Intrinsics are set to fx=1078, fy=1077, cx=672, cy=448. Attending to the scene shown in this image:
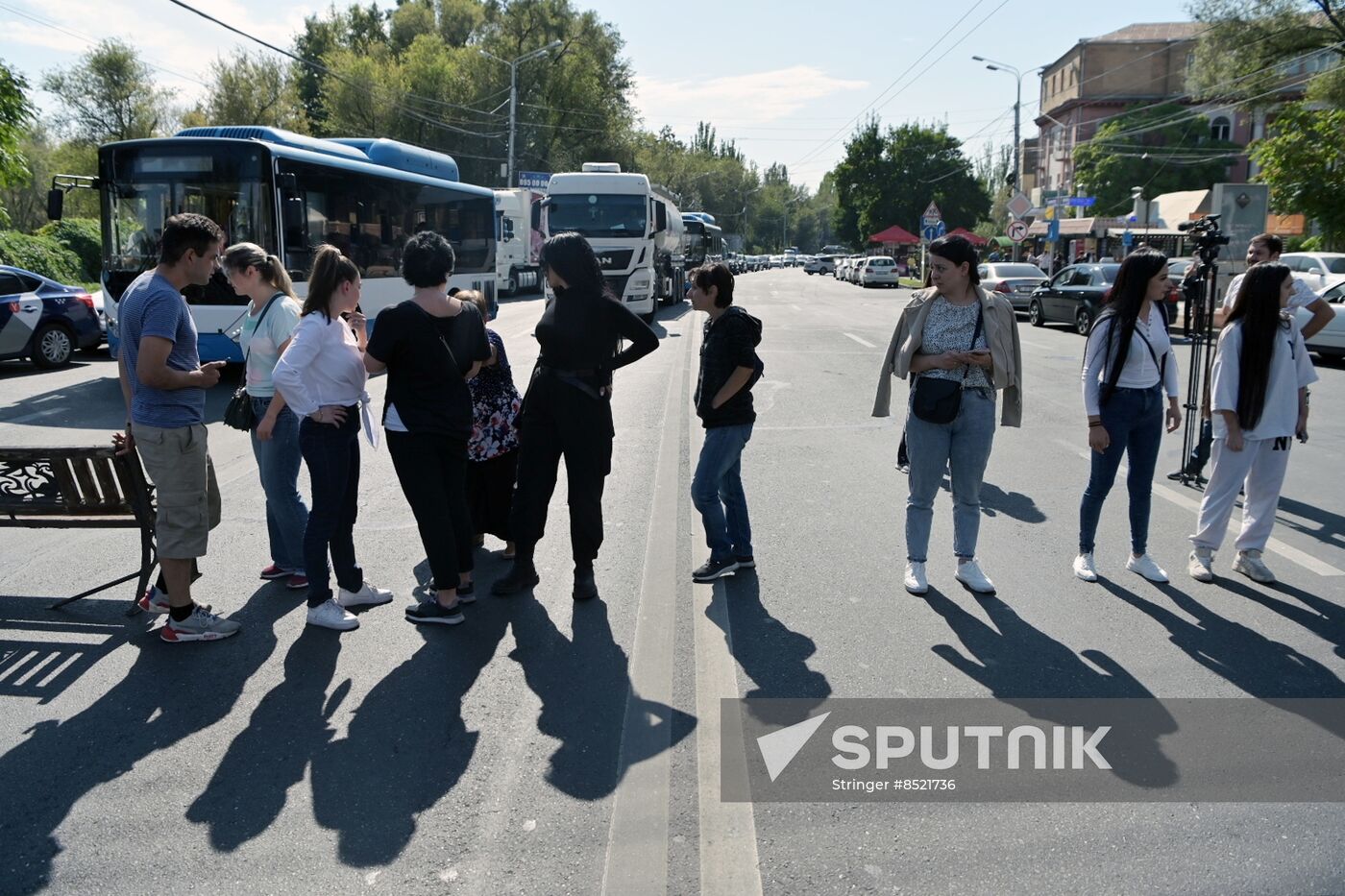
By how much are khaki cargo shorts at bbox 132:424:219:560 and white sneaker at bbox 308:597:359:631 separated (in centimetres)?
58

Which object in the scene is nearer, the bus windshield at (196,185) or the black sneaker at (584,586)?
the black sneaker at (584,586)

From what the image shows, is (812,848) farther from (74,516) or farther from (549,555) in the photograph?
(74,516)

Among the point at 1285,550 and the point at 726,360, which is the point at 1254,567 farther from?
the point at 726,360

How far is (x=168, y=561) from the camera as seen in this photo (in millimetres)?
4848

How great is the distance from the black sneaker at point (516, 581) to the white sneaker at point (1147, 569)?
10.7ft

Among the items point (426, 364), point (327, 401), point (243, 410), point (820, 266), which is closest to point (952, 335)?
point (426, 364)

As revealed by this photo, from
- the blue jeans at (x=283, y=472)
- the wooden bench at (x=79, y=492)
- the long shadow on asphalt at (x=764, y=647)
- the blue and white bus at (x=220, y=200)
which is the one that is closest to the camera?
the long shadow on asphalt at (x=764, y=647)

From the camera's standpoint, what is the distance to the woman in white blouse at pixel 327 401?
489 cm

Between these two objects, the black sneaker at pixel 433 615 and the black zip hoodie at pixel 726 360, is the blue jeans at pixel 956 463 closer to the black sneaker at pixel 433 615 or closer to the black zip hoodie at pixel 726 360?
the black zip hoodie at pixel 726 360

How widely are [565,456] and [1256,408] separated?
363 cm

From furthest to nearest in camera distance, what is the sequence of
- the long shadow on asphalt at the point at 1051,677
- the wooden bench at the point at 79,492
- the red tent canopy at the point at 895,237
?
the red tent canopy at the point at 895,237 < the wooden bench at the point at 79,492 < the long shadow on asphalt at the point at 1051,677

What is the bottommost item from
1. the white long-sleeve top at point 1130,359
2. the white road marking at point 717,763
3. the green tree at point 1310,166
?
the white road marking at point 717,763

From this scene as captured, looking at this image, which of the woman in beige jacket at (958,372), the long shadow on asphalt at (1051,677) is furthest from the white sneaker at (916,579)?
the long shadow on asphalt at (1051,677)

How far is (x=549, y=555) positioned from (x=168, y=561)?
2.18 metres
